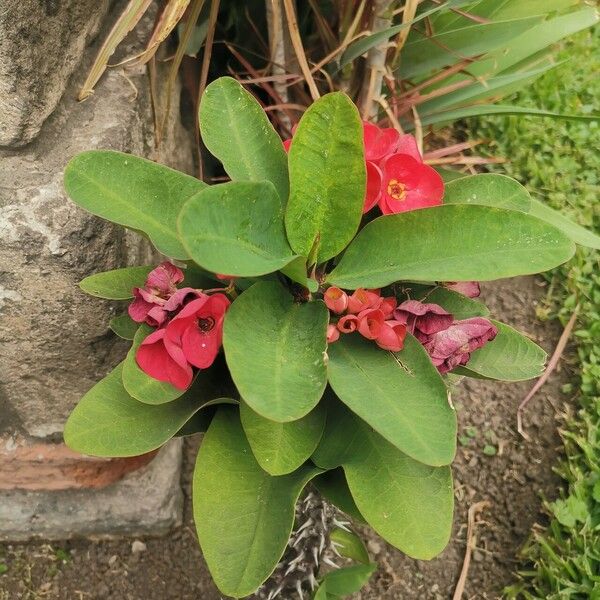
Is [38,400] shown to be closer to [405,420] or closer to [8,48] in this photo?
[8,48]

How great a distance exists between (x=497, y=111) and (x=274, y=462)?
103 cm

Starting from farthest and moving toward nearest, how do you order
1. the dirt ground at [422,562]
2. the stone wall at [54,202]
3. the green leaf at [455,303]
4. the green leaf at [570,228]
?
the dirt ground at [422,562] < the green leaf at [570,228] < the stone wall at [54,202] < the green leaf at [455,303]

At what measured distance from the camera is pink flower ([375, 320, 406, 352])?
0.83 metres

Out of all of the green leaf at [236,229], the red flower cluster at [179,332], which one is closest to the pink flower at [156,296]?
the red flower cluster at [179,332]

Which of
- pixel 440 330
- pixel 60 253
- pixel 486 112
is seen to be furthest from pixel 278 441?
pixel 486 112

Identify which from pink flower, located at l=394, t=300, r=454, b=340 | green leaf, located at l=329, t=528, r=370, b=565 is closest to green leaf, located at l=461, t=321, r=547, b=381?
pink flower, located at l=394, t=300, r=454, b=340

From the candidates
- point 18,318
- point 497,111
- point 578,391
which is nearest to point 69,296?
point 18,318

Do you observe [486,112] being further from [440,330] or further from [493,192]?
[440,330]

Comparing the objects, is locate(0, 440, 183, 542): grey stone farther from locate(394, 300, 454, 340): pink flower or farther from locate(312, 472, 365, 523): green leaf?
locate(394, 300, 454, 340): pink flower

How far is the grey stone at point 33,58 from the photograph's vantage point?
102cm

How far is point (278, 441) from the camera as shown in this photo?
878 millimetres

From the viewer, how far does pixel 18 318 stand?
1.19m

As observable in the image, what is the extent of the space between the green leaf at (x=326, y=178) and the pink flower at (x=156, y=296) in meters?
0.15

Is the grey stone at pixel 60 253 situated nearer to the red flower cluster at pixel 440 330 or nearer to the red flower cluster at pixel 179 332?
the red flower cluster at pixel 179 332
